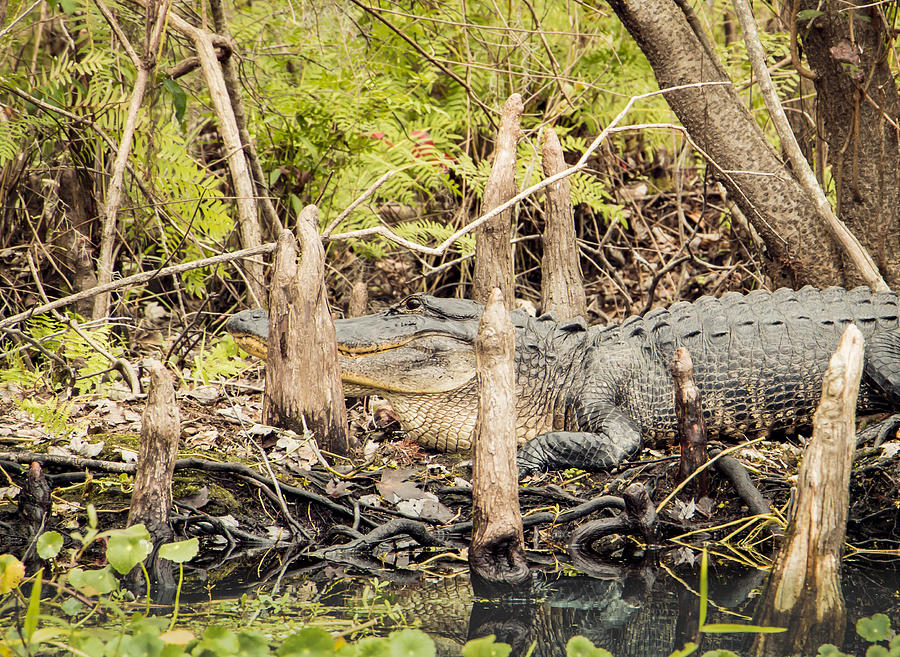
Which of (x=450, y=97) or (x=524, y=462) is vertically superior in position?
(x=450, y=97)

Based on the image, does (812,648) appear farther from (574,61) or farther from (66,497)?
(574,61)

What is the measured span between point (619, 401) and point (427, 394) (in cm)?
96

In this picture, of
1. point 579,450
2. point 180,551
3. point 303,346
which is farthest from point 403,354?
point 180,551

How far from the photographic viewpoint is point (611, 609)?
2.63m

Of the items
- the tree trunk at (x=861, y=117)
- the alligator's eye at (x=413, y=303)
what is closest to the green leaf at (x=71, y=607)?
the alligator's eye at (x=413, y=303)

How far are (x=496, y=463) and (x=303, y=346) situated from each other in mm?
1271

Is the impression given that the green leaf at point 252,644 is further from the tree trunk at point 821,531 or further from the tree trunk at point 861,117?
the tree trunk at point 861,117

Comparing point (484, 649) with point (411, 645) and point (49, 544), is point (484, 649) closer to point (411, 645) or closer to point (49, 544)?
point (411, 645)

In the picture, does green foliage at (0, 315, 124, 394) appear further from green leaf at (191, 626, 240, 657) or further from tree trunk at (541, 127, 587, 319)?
tree trunk at (541, 127, 587, 319)

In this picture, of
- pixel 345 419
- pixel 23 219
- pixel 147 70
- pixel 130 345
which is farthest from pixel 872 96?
pixel 23 219

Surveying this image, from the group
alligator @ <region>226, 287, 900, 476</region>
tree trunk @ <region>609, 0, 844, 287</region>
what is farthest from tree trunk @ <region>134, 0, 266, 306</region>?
tree trunk @ <region>609, 0, 844, 287</region>

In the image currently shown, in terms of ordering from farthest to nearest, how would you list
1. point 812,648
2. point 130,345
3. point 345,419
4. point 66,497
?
point 130,345 → point 345,419 → point 66,497 → point 812,648

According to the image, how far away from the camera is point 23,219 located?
5.40 meters

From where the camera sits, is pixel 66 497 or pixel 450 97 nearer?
pixel 66 497
